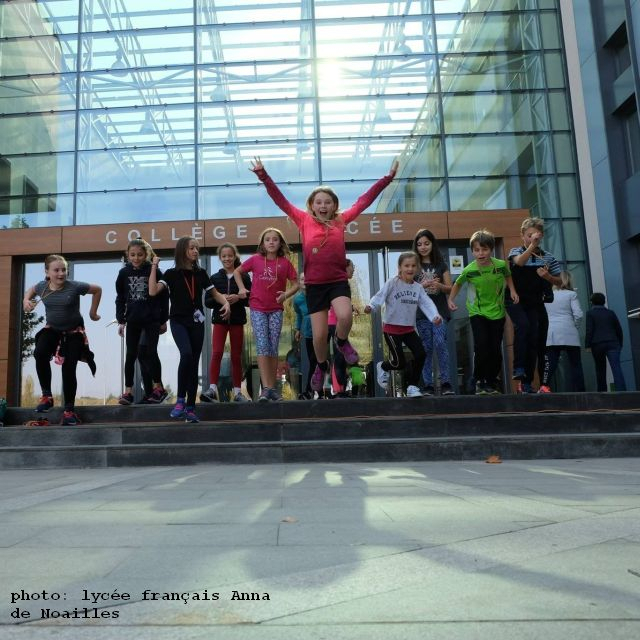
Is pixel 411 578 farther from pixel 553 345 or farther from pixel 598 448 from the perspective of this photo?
pixel 553 345

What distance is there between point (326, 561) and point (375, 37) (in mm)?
13232

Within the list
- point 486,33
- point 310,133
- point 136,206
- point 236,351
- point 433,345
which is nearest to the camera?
point 433,345

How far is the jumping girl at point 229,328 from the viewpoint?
724 cm

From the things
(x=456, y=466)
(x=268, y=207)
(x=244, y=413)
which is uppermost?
(x=268, y=207)

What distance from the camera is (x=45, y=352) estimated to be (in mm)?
6680

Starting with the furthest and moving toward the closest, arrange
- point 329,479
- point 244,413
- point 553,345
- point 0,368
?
point 0,368 < point 553,345 < point 244,413 < point 329,479

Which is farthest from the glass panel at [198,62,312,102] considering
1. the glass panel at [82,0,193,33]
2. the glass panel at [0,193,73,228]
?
the glass panel at [0,193,73,228]

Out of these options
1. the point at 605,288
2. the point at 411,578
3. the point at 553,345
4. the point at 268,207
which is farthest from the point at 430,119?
the point at 411,578

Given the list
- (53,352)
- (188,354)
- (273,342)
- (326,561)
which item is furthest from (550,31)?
(326,561)

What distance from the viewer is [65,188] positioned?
12711 millimetres

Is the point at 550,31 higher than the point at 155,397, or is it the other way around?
A: the point at 550,31

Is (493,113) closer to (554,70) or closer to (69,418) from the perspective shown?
(554,70)

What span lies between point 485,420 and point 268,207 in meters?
7.85

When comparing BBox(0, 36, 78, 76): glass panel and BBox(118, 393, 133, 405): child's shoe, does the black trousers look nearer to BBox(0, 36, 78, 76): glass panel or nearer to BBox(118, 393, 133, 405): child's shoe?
BBox(118, 393, 133, 405): child's shoe
